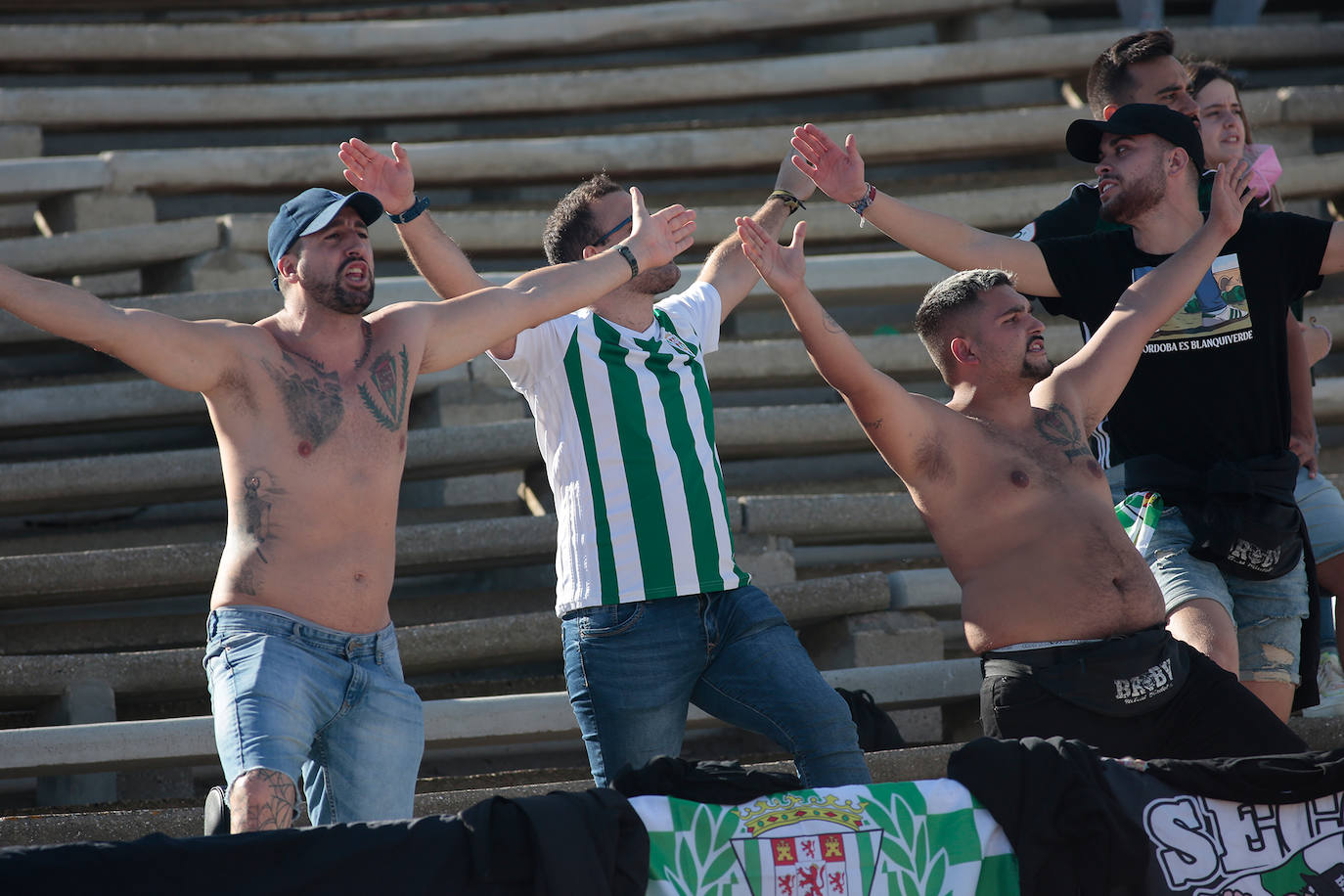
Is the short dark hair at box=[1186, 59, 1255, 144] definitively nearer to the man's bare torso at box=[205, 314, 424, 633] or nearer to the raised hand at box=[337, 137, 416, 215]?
the raised hand at box=[337, 137, 416, 215]

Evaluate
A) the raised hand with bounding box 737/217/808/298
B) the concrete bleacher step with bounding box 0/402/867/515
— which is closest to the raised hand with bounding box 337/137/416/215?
the raised hand with bounding box 737/217/808/298

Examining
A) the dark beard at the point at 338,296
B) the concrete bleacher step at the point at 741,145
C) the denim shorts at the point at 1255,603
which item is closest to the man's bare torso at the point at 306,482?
the dark beard at the point at 338,296

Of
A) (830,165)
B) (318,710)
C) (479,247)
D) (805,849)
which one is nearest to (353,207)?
(318,710)

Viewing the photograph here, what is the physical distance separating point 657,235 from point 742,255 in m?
0.68

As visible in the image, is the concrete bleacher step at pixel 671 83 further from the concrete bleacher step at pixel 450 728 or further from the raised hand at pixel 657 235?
the raised hand at pixel 657 235

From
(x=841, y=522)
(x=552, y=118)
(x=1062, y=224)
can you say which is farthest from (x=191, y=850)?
(x=552, y=118)

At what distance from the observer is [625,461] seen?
3.39 m

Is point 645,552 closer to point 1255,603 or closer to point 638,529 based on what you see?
point 638,529

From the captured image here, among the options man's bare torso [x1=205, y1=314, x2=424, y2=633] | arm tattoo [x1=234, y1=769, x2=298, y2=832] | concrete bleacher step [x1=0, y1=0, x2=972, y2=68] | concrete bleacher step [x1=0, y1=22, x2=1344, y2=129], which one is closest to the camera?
arm tattoo [x1=234, y1=769, x2=298, y2=832]

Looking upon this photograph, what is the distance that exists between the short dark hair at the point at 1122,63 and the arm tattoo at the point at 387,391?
2536 mm

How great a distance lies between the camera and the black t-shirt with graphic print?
3.77 m

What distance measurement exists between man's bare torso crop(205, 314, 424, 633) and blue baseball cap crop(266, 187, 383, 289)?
212 millimetres

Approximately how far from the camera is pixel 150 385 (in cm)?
521

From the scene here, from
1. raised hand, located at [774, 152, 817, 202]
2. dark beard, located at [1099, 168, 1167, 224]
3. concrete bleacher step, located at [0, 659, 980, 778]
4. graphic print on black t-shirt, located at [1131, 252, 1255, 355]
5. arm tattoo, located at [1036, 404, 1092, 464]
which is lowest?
concrete bleacher step, located at [0, 659, 980, 778]
